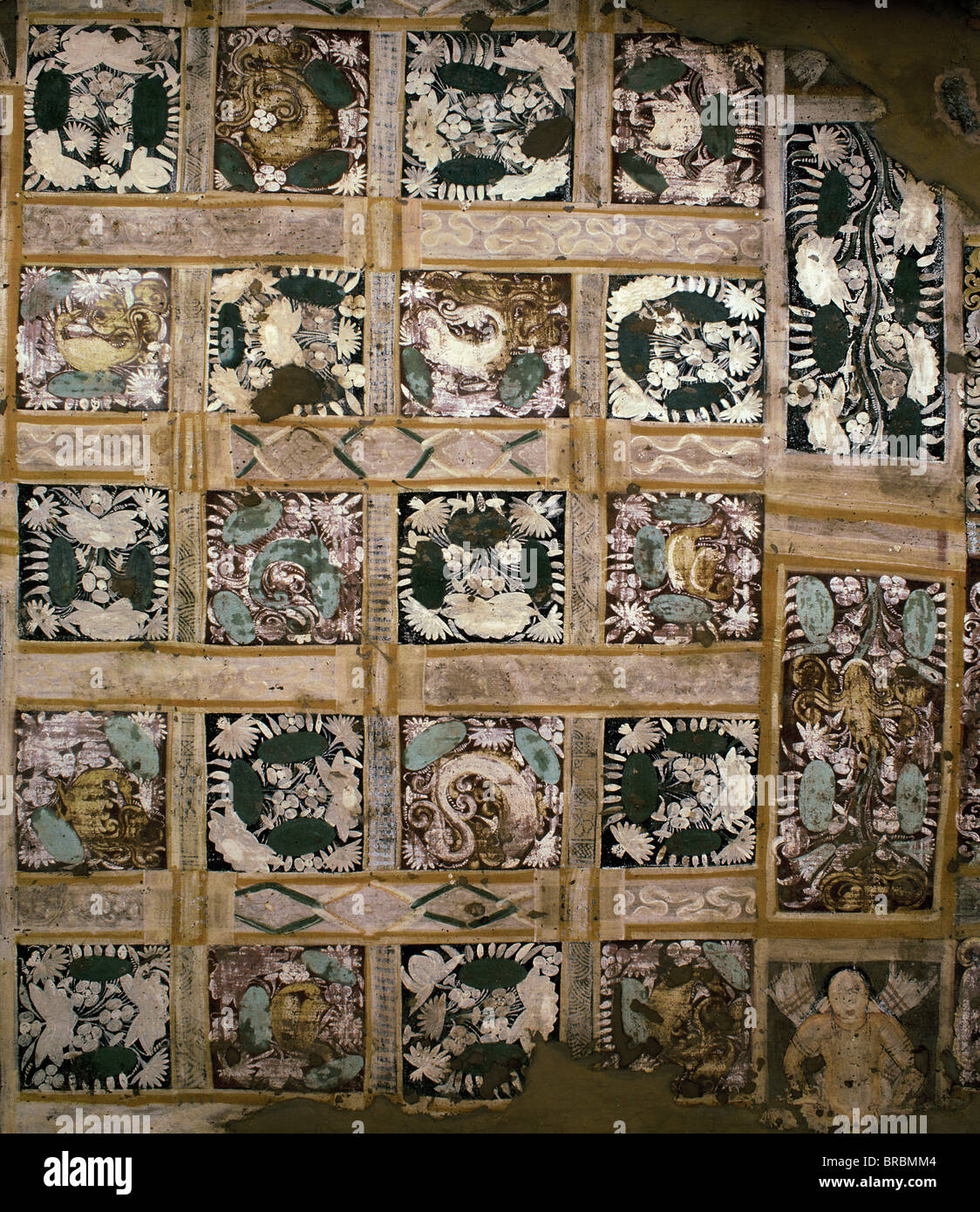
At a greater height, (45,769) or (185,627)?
(185,627)

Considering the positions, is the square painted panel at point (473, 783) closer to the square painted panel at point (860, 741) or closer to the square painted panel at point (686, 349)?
the square painted panel at point (860, 741)

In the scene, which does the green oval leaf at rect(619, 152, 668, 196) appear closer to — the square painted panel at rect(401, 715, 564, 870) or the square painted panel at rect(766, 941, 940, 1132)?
the square painted panel at rect(401, 715, 564, 870)

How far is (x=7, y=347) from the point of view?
2.79 meters

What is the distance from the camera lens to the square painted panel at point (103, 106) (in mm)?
2791

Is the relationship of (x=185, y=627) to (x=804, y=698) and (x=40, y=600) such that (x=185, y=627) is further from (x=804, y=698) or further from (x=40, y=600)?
(x=804, y=698)

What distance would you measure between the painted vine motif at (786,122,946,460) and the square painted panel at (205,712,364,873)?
213cm

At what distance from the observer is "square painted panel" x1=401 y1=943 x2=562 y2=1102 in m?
2.81

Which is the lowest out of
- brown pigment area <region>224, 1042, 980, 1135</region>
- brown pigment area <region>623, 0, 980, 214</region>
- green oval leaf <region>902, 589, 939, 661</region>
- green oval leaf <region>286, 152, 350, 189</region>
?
brown pigment area <region>224, 1042, 980, 1135</region>

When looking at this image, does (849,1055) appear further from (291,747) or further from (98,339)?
(98,339)

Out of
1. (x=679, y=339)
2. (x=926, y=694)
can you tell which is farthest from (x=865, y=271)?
(x=926, y=694)

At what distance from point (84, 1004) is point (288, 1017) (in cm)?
79

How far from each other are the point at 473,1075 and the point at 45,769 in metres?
2.01

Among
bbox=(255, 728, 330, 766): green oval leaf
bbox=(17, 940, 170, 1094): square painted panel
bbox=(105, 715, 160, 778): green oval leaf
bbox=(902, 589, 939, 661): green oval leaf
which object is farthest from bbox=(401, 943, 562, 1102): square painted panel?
bbox=(902, 589, 939, 661): green oval leaf

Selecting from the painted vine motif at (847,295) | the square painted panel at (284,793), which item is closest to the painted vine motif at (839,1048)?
the square painted panel at (284,793)
